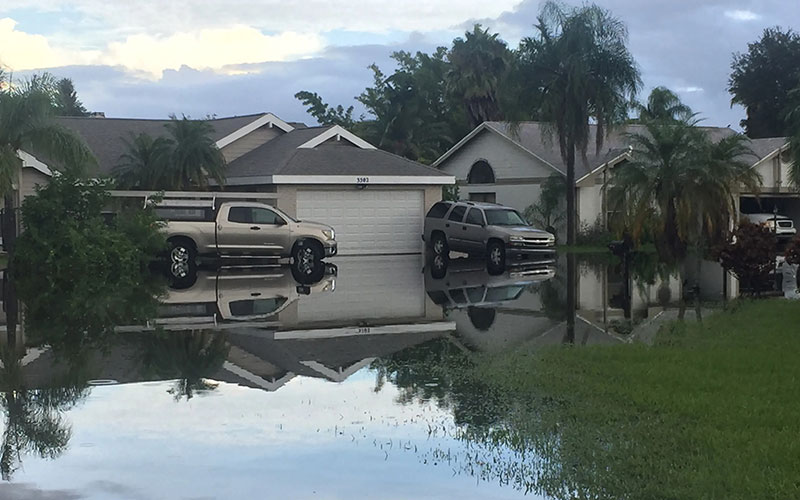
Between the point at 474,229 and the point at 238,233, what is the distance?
7867 millimetres

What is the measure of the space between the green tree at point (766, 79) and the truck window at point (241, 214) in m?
46.9

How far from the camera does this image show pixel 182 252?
99.2 feet

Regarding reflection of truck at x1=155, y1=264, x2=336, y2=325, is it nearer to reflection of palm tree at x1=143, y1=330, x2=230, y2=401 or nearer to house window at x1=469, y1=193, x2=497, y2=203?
reflection of palm tree at x1=143, y1=330, x2=230, y2=401

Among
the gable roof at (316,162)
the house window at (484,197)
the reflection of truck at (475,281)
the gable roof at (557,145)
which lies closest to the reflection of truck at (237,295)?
the reflection of truck at (475,281)

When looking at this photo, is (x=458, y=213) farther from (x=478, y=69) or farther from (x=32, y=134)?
(x=478, y=69)

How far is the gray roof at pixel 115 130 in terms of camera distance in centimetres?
3881

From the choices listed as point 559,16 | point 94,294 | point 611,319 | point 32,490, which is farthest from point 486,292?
point 559,16

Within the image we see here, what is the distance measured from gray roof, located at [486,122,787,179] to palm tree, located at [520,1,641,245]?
4.30 feet

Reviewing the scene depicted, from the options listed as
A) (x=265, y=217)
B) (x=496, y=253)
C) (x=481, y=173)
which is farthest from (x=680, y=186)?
(x=481, y=173)

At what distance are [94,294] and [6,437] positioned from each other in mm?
12963

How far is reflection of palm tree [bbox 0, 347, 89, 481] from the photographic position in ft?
29.0

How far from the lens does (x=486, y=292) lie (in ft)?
78.3

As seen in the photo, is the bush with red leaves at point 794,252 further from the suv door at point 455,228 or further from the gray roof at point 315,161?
the gray roof at point 315,161

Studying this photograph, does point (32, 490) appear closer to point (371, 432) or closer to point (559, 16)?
point (371, 432)
